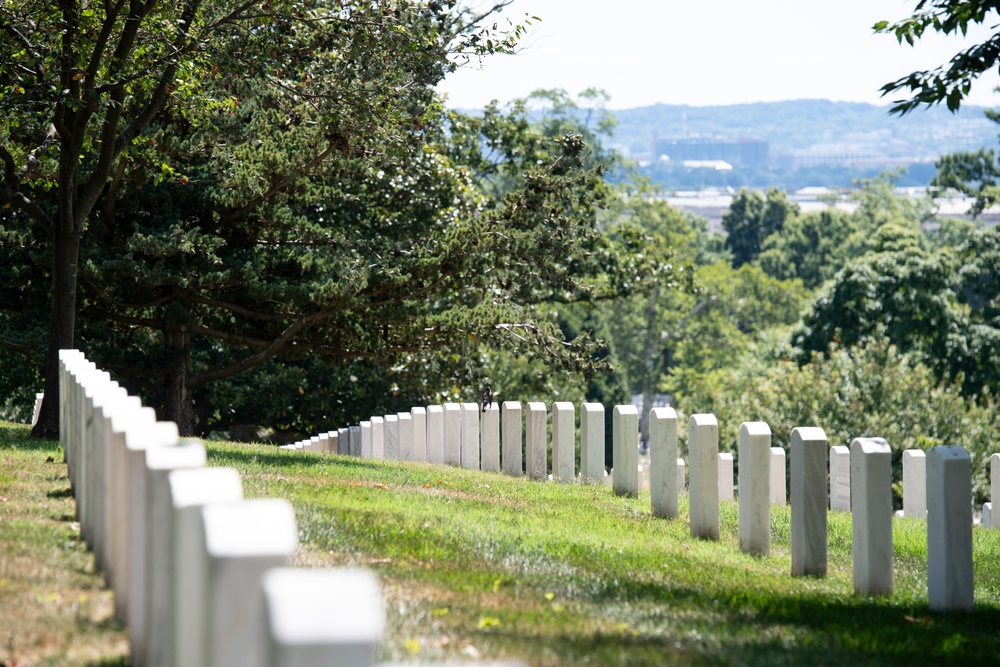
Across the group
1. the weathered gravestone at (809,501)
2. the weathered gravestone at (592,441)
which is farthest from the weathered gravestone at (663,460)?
the weathered gravestone at (809,501)

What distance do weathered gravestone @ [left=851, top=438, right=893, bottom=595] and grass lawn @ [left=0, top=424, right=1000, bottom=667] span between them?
14 centimetres

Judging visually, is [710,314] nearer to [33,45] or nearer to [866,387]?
[866,387]

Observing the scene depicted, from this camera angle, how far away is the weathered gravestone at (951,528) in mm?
6180

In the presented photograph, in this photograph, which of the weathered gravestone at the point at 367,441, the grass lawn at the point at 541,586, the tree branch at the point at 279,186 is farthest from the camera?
the weathered gravestone at the point at 367,441

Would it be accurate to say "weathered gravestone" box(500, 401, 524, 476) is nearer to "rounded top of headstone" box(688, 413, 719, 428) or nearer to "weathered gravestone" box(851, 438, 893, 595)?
"rounded top of headstone" box(688, 413, 719, 428)

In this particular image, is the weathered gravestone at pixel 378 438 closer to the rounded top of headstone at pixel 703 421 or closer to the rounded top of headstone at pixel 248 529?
the rounded top of headstone at pixel 703 421

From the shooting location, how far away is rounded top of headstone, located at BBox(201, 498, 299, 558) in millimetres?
2648

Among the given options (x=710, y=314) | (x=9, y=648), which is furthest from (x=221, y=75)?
(x=710, y=314)

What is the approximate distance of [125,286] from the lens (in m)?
14.5

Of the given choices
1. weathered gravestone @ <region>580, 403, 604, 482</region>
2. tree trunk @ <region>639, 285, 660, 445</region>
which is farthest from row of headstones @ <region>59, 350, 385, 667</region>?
tree trunk @ <region>639, 285, 660, 445</region>

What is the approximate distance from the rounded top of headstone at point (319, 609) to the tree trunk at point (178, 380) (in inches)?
553

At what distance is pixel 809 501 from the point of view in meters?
6.92

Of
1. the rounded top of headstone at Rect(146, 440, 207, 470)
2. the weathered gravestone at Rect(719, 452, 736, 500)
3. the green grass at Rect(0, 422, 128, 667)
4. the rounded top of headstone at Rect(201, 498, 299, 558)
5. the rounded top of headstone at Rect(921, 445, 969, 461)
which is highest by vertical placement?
the rounded top of headstone at Rect(146, 440, 207, 470)

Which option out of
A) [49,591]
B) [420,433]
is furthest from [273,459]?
[49,591]
